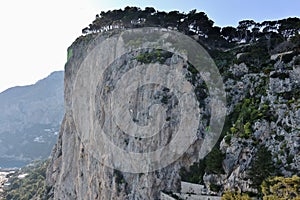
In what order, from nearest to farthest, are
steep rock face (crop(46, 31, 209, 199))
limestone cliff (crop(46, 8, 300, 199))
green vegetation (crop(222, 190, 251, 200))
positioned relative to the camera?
1. green vegetation (crop(222, 190, 251, 200))
2. limestone cliff (crop(46, 8, 300, 199))
3. steep rock face (crop(46, 31, 209, 199))

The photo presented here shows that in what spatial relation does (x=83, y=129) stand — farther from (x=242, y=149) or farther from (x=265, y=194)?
(x=265, y=194)

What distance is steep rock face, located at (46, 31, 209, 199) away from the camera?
3391 cm

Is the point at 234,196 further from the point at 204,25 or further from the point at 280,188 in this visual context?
the point at 204,25

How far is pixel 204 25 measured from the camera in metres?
48.8

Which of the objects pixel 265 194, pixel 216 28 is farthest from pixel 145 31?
pixel 265 194

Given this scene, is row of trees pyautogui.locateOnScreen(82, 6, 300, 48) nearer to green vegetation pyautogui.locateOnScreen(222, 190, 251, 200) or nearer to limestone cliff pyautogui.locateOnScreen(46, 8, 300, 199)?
limestone cliff pyautogui.locateOnScreen(46, 8, 300, 199)

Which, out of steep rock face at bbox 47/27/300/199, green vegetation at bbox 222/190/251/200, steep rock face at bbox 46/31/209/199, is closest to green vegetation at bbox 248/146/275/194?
steep rock face at bbox 47/27/300/199

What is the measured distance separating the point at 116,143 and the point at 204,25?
2362cm

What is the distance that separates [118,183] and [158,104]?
38.3 ft

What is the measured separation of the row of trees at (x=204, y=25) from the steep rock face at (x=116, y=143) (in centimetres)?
843

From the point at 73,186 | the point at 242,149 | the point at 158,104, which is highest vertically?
the point at 158,104

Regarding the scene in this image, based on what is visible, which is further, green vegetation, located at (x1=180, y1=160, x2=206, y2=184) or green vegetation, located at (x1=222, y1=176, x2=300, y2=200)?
green vegetation, located at (x1=180, y1=160, x2=206, y2=184)

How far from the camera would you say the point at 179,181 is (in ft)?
106

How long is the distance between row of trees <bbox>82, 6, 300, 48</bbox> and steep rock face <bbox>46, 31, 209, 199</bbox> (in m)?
8.43
